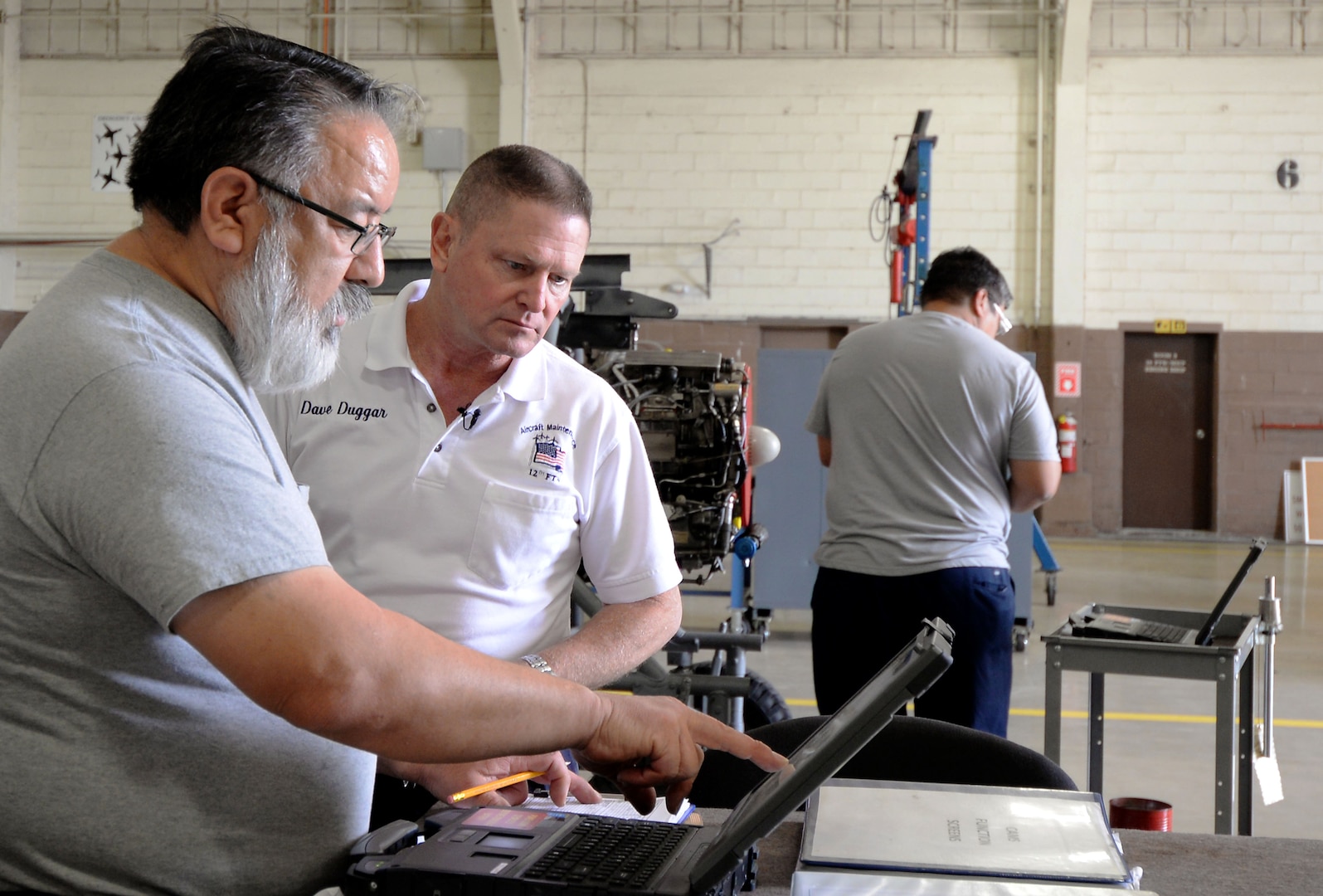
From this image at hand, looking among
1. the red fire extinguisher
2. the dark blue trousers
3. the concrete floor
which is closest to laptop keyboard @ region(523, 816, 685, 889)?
the dark blue trousers

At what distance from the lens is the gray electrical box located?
10422 millimetres

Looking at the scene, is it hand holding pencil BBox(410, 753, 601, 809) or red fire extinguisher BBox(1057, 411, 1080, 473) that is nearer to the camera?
hand holding pencil BBox(410, 753, 601, 809)

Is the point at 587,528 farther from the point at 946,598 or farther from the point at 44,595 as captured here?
the point at 946,598

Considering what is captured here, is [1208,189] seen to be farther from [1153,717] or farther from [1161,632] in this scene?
[1161,632]

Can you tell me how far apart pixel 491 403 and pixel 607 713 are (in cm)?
84

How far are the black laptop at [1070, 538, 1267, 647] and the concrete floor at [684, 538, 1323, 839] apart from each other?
0.77 m

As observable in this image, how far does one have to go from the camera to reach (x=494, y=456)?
1.74 metres

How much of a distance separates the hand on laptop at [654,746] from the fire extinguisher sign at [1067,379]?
382 inches

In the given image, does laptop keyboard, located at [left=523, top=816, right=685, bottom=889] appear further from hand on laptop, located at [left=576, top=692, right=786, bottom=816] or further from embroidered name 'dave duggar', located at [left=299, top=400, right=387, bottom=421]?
embroidered name 'dave duggar', located at [left=299, top=400, right=387, bottom=421]

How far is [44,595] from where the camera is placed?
89 centimetres

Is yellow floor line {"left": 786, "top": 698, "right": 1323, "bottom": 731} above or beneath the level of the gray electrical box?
beneath

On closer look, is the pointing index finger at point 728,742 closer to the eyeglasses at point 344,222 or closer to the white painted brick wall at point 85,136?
the eyeglasses at point 344,222

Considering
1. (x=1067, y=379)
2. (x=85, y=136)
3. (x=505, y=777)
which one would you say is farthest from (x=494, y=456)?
(x=85, y=136)

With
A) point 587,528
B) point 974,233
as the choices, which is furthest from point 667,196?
point 587,528
